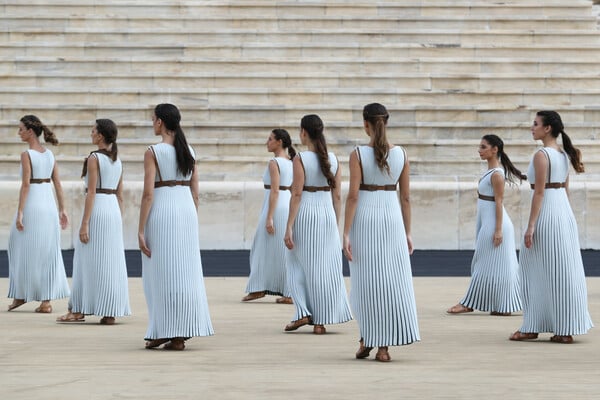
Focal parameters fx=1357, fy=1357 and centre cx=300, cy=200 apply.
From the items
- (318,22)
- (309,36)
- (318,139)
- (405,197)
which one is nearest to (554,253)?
(405,197)

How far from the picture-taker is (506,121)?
24.1 metres

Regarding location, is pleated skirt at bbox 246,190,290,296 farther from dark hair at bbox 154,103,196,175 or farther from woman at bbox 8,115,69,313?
dark hair at bbox 154,103,196,175

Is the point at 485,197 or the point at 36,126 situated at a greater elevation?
the point at 36,126

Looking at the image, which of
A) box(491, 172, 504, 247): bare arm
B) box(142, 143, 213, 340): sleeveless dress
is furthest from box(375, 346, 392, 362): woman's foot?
box(491, 172, 504, 247): bare arm

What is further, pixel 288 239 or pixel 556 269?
pixel 288 239

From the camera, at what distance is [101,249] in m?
12.4

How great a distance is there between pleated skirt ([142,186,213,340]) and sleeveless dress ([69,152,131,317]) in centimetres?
200

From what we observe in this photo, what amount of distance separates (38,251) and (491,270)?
4539mm

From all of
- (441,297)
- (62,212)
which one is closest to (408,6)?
(441,297)

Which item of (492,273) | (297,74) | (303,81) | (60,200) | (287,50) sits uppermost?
(287,50)

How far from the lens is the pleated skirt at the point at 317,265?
11.8m

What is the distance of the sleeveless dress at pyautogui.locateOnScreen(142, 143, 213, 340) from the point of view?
10312 millimetres

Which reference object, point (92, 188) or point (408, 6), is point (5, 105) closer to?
point (408, 6)

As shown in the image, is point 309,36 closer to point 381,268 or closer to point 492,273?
point 492,273
